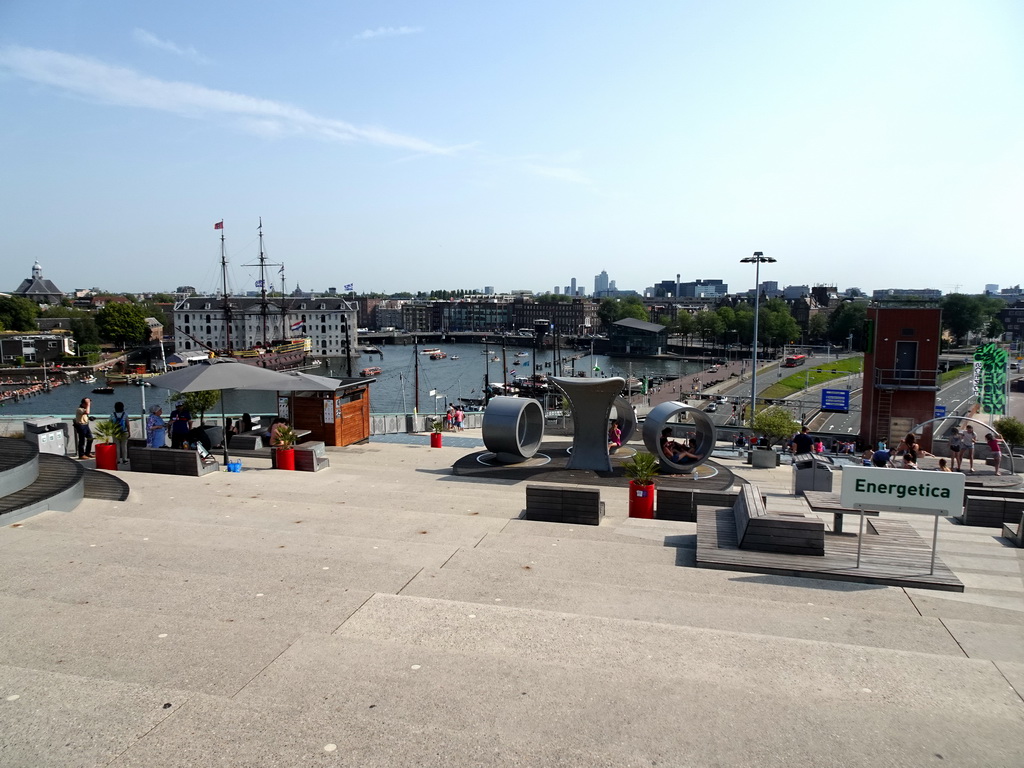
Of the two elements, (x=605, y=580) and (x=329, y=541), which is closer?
(x=605, y=580)

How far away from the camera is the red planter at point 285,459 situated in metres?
14.9

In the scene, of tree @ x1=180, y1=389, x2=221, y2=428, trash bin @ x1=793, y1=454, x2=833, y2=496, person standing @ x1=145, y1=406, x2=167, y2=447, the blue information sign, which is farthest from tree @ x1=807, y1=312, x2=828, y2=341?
person standing @ x1=145, y1=406, x2=167, y2=447

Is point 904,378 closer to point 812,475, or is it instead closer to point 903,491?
point 812,475

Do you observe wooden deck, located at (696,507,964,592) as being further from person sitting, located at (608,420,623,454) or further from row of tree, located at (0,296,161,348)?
row of tree, located at (0,296,161,348)

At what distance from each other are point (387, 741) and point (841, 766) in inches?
110

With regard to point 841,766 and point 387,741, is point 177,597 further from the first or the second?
point 841,766

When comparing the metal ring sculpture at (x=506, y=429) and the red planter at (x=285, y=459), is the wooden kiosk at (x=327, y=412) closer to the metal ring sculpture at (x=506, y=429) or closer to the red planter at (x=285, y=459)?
the red planter at (x=285, y=459)

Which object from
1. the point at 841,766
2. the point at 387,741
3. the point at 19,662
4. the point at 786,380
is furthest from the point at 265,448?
the point at 786,380

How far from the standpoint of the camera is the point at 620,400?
1916 cm

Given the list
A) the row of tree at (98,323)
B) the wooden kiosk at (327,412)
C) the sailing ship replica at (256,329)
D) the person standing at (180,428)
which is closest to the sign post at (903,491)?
the wooden kiosk at (327,412)

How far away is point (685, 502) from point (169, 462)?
379 inches

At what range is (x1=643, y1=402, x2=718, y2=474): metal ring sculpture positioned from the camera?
666 inches

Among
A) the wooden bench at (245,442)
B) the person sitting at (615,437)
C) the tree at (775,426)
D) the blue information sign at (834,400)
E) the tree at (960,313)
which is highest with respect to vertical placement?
the tree at (960,313)

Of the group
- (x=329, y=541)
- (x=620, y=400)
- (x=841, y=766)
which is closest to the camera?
(x=841, y=766)
